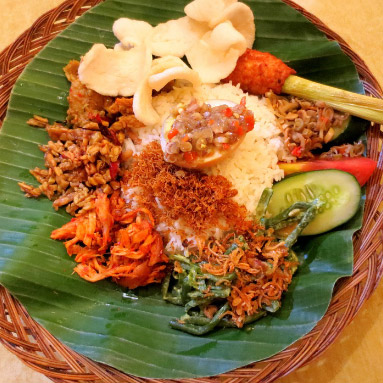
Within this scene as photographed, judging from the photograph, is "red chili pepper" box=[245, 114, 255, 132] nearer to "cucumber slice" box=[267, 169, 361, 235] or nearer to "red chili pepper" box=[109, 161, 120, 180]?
"cucumber slice" box=[267, 169, 361, 235]

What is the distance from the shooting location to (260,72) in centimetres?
333

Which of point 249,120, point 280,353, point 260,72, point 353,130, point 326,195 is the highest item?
point 260,72

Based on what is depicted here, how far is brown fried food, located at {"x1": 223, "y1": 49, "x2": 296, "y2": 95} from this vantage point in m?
3.28

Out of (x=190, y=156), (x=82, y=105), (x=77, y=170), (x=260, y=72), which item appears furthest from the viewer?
(x=260, y=72)

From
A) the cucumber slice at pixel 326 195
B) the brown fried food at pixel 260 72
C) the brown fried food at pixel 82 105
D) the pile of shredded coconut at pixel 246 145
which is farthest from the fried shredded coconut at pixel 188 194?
the brown fried food at pixel 260 72

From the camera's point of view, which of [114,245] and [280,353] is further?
[114,245]

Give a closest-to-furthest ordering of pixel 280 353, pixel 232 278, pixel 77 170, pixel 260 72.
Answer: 1. pixel 280 353
2. pixel 232 278
3. pixel 77 170
4. pixel 260 72

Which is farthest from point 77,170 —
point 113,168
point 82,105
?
point 82,105

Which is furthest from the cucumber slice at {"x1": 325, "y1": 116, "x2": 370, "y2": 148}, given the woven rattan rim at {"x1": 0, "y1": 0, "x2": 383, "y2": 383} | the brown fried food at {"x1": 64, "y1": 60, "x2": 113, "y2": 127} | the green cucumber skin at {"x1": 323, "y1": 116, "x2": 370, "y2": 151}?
the brown fried food at {"x1": 64, "y1": 60, "x2": 113, "y2": 127}

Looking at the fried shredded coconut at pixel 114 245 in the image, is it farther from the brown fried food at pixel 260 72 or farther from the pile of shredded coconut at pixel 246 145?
the brown fried food at pixel 260 72

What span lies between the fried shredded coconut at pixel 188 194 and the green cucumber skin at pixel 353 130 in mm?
1061

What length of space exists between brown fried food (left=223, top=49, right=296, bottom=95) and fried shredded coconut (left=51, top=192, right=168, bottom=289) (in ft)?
4.88

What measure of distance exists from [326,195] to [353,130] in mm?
705

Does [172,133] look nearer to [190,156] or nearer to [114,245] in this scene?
[190,156]
